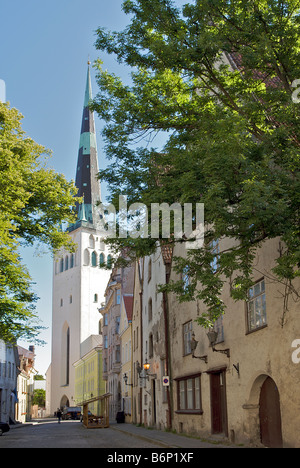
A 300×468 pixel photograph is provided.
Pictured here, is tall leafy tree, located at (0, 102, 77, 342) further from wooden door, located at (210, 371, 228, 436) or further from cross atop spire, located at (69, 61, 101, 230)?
cross atop spire, located at (69, 61, 101, 230)

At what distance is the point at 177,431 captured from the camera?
75.5ft

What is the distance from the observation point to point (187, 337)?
22.5m

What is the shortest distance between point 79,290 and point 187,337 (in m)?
75.6

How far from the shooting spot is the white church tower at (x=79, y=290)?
309ft

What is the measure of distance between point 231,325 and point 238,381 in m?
1.69

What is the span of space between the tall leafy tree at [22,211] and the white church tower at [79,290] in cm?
6785

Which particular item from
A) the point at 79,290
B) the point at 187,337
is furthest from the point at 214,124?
the point at 79,290

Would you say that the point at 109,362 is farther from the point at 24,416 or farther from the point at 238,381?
the point at 238,381

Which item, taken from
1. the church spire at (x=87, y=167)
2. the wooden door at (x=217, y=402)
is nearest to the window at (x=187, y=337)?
the wooden door at (x=217, y=402)

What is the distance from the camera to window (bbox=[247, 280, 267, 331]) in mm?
14625

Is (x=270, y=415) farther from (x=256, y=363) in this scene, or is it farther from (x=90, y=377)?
(x=90, y=377)

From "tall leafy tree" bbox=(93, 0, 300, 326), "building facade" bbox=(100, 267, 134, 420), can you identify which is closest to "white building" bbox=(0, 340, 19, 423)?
"building facade" bbox=(100, 267, 134, 420)

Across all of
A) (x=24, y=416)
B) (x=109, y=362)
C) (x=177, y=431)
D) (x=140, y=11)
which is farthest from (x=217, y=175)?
(x=24, y=416)

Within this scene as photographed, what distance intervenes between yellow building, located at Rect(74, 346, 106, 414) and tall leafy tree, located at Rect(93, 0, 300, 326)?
55226mm
